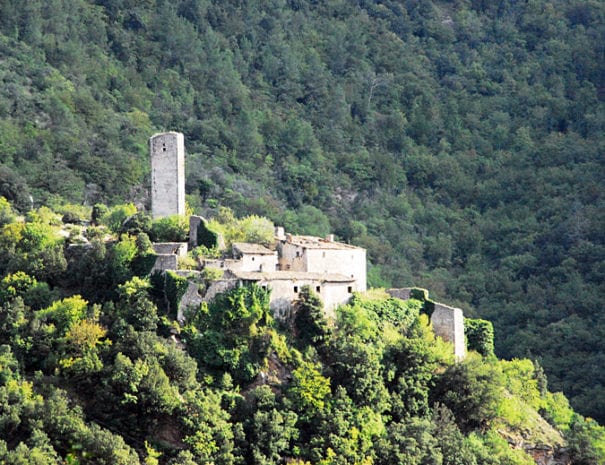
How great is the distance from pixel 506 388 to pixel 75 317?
19200mm

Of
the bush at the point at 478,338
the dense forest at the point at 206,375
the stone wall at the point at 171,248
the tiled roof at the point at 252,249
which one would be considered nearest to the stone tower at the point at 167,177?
the dense forest at the point at 206,375

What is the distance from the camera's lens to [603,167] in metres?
118

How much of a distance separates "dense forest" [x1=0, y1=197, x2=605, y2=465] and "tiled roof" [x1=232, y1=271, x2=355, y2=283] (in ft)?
1.81

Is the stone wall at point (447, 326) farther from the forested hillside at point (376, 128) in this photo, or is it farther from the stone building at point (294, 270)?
the forested hillside at point (376, 128)

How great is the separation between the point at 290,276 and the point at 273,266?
185 centimetres

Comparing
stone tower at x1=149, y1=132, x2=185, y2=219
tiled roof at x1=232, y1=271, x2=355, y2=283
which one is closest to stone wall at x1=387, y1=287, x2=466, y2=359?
tiled roof at x1=232, y1=271, x2=355, y2=283

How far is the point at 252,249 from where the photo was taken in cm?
6738

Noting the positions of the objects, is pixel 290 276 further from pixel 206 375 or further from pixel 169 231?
pixel 169 231

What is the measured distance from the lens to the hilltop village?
6494 cm

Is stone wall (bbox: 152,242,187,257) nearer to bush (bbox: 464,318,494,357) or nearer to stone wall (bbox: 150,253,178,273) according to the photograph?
stone wall (bbox: 150,253,178,273)

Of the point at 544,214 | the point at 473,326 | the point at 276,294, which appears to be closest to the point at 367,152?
the point at 544,214

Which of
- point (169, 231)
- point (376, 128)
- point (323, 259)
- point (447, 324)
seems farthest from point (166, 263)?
point (376, 128)

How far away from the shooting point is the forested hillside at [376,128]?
3932 inches

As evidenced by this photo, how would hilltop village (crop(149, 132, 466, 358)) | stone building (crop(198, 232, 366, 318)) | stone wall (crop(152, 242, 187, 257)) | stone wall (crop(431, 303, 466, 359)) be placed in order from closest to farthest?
hilltop village (crop(149, 132, 466, 358)), stone building (crop(198, 232, 366, 318)), stone wall (crop(152, 242, 187, 257)), stone wall (crop(431, 303, 466, 359))
